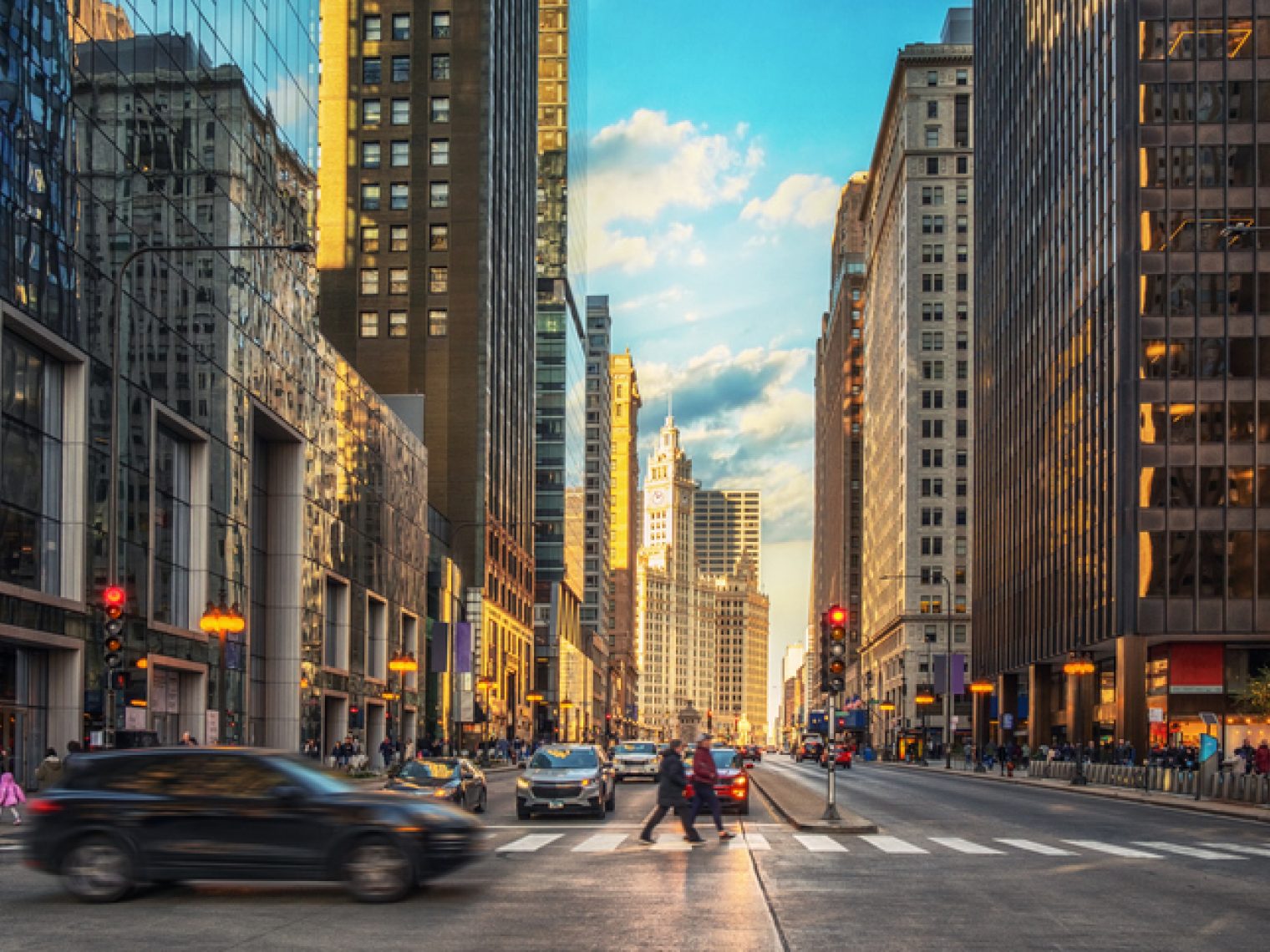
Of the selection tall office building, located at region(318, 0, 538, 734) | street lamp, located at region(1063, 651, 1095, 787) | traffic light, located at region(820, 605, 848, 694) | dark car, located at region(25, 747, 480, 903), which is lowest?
street lamp, located at region(1063, 651, 1095, 787)

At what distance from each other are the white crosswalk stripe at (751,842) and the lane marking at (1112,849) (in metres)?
5.20

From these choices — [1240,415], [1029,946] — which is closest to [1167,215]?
[1240,415]

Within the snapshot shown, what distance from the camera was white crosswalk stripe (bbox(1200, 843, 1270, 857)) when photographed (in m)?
24.4

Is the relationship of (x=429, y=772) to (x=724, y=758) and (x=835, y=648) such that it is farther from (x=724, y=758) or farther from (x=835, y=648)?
(x=835, y=648)

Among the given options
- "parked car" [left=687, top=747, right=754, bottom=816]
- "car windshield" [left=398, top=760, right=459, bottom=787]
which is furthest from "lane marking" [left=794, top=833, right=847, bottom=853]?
"car windshield" [left=398, top=760, right=459, bottom=787]

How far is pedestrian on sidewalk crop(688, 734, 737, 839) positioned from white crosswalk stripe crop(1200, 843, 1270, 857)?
8.39 m

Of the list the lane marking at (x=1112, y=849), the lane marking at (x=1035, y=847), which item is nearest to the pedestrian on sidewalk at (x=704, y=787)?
the lane marking at (x=1035, y=847)

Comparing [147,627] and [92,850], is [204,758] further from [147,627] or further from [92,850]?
[147,627]

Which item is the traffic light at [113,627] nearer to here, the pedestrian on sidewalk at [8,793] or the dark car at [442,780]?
the pedestrian on sidewalk at [8,793]

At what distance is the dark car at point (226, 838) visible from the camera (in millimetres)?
15234

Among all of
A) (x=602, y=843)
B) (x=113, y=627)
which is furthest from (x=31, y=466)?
(x=602, y=843)

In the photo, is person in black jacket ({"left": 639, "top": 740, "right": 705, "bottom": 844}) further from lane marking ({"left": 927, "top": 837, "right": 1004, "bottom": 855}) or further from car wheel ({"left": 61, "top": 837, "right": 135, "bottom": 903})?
car wheel ({"left": 61, "top": 837, "right": 135, "bottom": 903})

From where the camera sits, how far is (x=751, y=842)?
24734mm

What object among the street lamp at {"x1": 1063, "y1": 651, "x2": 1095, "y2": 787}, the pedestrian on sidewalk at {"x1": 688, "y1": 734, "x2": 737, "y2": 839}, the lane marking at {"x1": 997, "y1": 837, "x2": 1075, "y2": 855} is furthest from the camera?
the street lamp at {"x1": 1063, "y1": 651, "x2": 1095, "y2": 787}
